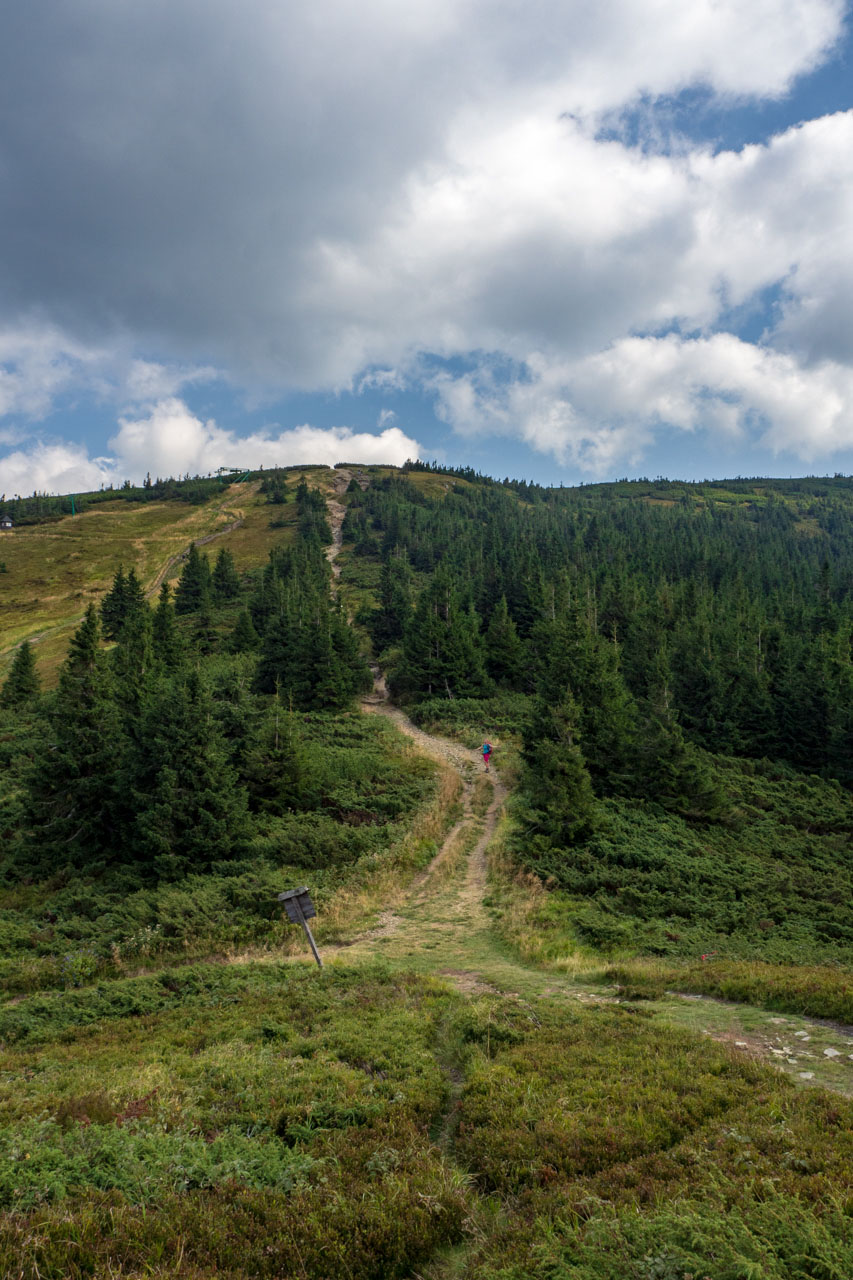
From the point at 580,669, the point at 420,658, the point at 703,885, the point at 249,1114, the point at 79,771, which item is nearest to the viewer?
the point at 249,1114

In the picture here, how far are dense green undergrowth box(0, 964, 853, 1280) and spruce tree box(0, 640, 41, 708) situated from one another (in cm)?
6233

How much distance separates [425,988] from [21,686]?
222ft

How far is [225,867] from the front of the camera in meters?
24.2

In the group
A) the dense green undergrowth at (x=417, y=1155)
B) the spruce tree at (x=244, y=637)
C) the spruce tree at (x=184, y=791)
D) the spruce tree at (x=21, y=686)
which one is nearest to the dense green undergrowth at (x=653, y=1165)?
the dense green undergrowth at (x=417, y=1155)

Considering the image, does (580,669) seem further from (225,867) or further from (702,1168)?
(702,1168)

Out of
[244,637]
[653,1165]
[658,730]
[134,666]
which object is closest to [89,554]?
[244,637]

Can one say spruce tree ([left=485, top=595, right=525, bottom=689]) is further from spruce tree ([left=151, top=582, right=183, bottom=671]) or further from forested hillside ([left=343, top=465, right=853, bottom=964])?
spruce tree ([left=151, top=582, right=183, bottom=671])

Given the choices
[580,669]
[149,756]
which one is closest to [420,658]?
[580,669]

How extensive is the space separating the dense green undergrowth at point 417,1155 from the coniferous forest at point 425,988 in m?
0.05

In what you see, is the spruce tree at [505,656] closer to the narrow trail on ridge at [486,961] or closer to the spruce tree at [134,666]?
the narrow trail on ridge at [486,961]

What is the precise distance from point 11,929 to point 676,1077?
2160 centimetres

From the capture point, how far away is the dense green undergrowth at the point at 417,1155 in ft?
18.0

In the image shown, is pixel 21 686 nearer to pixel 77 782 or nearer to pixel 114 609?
pixel 114 609

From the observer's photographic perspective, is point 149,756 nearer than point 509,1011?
No
